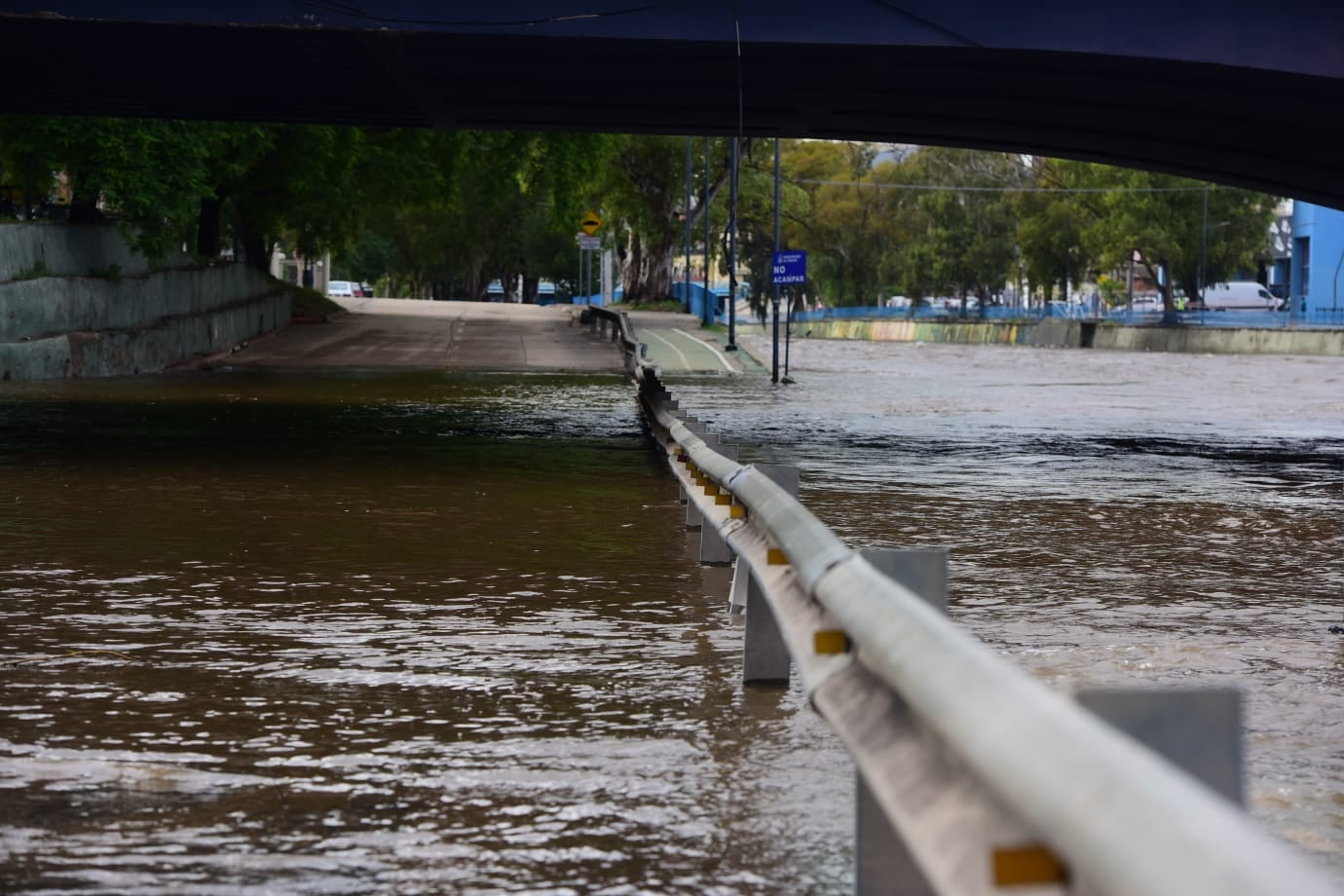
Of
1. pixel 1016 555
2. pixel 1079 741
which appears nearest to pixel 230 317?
pixel 1016 555

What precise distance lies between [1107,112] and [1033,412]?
6028mm

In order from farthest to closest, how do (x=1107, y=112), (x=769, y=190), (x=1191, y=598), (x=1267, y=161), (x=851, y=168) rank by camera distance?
(x=851, y=168) → (x=769, y=190) → (x=1267, y=161) → (x=1107, y=112) → (x=1191, y=598)

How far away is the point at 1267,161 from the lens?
30297 mm

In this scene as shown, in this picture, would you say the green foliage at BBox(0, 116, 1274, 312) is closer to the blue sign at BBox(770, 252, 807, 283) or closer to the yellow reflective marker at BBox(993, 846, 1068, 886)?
the blue sign at BBox(770, 252, 807, 283)

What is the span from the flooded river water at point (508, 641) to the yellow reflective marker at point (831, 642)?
0.65m

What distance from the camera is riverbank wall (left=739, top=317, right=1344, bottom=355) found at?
230 feet

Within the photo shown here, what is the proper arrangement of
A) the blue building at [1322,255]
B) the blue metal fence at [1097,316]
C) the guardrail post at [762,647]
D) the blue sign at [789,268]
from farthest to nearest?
the blue building at [1322,255] → the blue metal fence at [1097,316] → the blue sign at [789,268] → the guardrail post at [762,647]

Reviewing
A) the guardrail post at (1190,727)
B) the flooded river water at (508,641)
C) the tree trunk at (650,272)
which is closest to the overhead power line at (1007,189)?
the tree trunk at (650,272)

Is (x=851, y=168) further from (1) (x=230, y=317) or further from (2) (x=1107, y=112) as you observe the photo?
(2) (x=1107, y=112)

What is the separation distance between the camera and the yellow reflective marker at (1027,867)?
3029 mm

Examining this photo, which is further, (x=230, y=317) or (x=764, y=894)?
(x=230, y=317)

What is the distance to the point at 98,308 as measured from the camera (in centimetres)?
3791

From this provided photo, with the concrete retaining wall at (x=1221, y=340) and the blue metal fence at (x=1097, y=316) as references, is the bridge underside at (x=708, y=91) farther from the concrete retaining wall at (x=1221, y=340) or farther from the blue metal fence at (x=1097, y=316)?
the blue metal fence at (x=1097, y=316)

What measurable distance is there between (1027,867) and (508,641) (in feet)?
21.7
